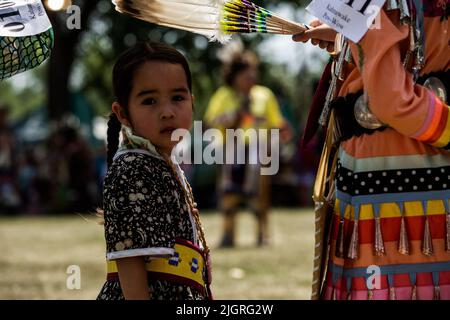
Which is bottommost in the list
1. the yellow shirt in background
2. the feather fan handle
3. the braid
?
the yellow shirt in background

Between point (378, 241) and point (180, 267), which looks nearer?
point (378, 241)

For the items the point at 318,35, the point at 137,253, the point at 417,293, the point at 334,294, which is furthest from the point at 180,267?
the point at 318,35

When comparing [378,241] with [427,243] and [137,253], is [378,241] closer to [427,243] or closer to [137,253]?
[427,243]

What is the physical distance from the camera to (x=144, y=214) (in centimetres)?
228

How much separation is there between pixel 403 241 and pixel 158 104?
80cm

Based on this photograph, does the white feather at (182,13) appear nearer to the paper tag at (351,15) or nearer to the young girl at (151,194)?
the young girl at (151,194)

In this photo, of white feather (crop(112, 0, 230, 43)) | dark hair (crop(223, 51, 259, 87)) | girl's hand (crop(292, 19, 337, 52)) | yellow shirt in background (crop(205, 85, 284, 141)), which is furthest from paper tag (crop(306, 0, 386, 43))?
dark hair (crop(223, 51, 259, 87))

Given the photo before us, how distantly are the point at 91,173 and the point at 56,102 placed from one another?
3.46m

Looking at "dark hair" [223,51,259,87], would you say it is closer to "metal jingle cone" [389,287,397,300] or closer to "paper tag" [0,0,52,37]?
"paper tag" [0,0,52,37]

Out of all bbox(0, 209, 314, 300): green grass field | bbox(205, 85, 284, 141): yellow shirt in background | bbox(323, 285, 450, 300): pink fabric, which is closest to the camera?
bbox(323, 285, 450, 300): pink fabric

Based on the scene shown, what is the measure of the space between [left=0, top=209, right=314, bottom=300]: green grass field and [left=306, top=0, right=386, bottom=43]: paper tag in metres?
1.09

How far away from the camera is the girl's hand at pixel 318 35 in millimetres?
2400

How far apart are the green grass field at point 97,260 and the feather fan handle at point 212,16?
2.37 feet

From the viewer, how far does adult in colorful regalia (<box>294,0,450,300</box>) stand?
2.14 metres
